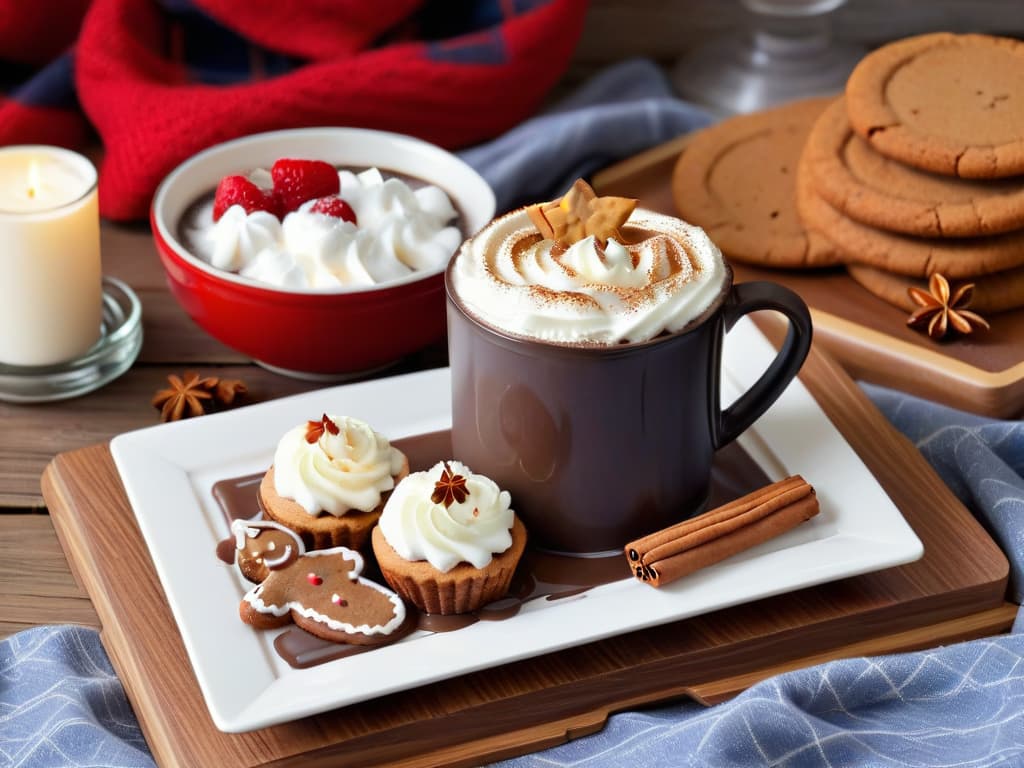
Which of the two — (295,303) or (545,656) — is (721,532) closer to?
(545,656)

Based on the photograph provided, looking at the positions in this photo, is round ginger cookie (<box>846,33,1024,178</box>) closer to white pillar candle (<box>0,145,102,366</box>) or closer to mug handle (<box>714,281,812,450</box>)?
mug handle (<box>714,281,812,450</box>)

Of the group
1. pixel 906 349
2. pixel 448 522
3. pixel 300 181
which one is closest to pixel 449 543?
pixel 448 522

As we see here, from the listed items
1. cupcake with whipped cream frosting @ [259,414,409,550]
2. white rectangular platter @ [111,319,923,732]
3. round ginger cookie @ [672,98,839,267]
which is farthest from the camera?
round ginger cookie @ [672,98,839,267]

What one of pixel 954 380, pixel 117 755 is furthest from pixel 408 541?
pixel 954 380

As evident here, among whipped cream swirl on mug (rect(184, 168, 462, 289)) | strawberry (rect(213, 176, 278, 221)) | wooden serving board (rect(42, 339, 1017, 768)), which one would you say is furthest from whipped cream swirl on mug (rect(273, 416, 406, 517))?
strawberry (rect(213, 176, 278, 221))

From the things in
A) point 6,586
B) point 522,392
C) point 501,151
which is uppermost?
point 522,392

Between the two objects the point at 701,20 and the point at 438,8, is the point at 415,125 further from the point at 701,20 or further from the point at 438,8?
the point at 701,20

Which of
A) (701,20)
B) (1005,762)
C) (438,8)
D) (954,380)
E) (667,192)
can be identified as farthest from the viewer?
(701,20)
